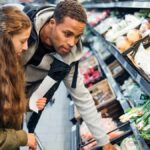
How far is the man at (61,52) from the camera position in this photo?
2374mm

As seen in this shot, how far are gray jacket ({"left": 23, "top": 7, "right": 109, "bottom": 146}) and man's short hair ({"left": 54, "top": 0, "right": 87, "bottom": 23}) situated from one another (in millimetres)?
127

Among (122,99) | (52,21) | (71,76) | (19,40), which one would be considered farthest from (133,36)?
(19,40)

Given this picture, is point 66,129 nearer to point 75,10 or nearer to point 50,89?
point 50,89

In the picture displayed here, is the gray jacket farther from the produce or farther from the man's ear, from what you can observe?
the produce

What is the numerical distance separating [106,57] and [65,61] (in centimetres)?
262

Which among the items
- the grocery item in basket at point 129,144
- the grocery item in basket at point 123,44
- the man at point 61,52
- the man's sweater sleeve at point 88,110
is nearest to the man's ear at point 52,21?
the man at point 61,52

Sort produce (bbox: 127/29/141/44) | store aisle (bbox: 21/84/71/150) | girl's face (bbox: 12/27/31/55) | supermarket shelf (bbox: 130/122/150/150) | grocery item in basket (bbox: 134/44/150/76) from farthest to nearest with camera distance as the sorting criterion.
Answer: store aisle (bbox: 21/84/71/150), produce (bbox: 127/29/141/44), grocery item in basket (bbox: 134/44/150/76), supermarket shelf (bbox: 130/122/150/150), girl's face (bbox: 12/27/31/55)

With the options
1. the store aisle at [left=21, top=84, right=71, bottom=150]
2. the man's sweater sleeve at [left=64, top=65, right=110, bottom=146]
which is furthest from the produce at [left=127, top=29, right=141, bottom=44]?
the store aisle at [left=21, top=84, right=71, bottom=150]

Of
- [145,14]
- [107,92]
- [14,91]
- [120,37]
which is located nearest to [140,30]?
[120,37]

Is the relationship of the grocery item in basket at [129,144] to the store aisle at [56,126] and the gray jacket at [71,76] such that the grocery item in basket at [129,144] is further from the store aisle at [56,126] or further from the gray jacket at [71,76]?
the store aisle at [56,126]

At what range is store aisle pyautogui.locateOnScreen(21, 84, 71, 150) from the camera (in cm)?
375

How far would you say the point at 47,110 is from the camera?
4.80 m

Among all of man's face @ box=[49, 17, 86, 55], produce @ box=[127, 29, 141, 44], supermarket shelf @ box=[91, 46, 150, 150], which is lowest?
supermarket shelf @ box=[91, 46, 150, 150]

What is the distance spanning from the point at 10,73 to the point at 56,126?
2.41m
